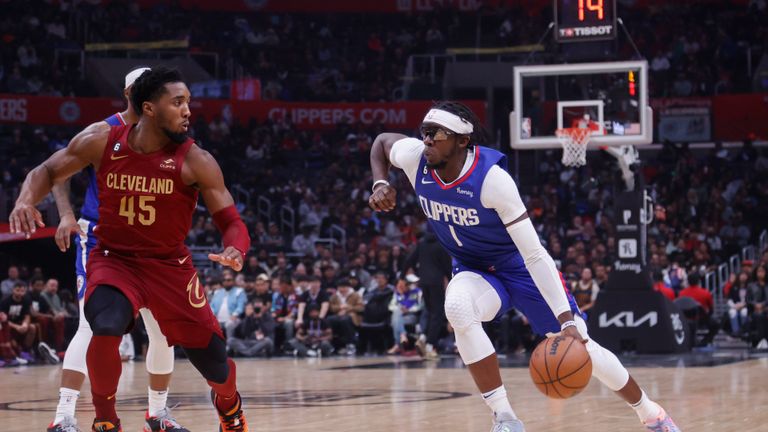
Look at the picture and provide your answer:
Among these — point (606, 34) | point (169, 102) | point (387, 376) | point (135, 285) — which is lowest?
point (387, 376)

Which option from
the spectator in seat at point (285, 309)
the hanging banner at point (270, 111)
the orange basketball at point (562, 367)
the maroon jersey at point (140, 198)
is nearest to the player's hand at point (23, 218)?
the maroon jersey at point (140, 198)

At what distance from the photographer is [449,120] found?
21.5 ft

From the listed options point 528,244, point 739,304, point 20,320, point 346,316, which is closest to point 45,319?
point 20,320

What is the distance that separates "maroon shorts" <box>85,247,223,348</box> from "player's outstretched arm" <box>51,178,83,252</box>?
0.28 meters

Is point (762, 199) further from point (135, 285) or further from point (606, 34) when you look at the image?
point (135, 285)

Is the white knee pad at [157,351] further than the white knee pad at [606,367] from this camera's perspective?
Yes

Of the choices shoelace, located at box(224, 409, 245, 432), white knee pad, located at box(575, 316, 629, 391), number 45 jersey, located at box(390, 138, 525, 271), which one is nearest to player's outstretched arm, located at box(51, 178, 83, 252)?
shoelace, located at box(224, 409, 245, 432)

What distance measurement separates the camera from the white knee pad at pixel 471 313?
21.1 ft

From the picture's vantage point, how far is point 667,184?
85.4 ft

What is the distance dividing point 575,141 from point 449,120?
918cm

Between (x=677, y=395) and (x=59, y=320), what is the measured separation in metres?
10.1

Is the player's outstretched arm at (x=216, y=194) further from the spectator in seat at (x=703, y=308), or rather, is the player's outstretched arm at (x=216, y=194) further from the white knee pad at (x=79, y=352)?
the spectator in seat at (x=703, y=308)

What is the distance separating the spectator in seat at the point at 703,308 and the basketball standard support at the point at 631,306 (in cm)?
196

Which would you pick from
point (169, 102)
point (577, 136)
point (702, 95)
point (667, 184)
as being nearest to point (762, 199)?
point (667, 184)
